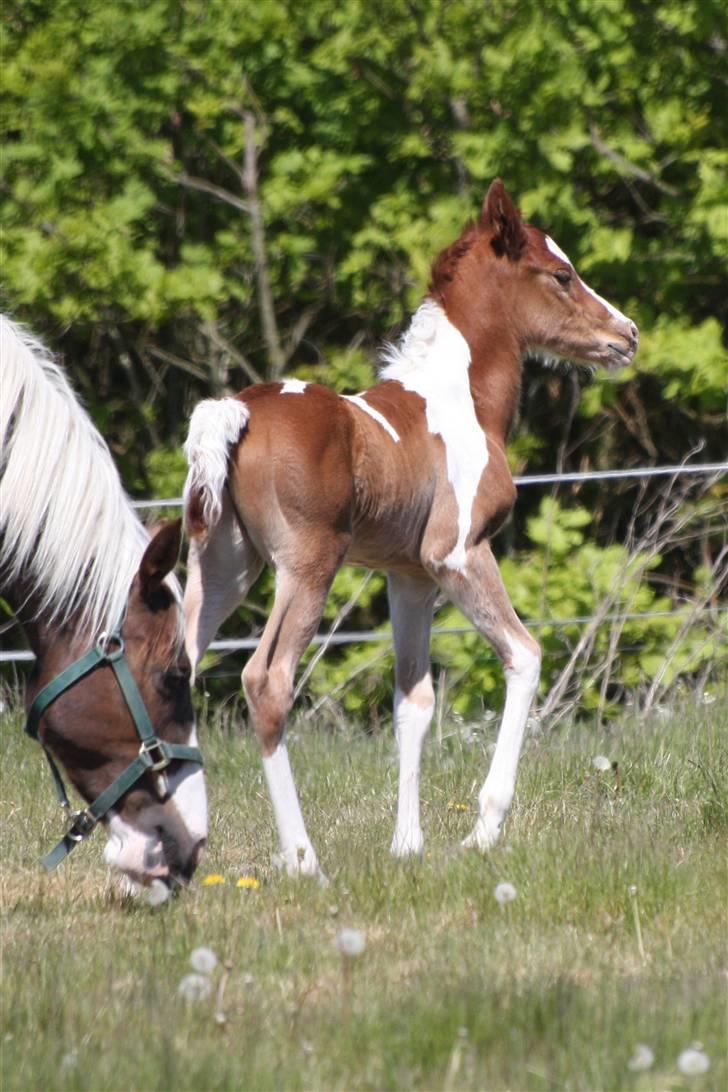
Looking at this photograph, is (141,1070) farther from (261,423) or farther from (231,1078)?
(261,423)

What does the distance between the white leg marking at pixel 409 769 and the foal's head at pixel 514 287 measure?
4.04 ft

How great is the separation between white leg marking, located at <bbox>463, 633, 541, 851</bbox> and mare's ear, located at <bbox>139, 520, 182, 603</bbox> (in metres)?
1.43

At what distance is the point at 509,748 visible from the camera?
4.75m

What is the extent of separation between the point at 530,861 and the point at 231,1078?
159 cm

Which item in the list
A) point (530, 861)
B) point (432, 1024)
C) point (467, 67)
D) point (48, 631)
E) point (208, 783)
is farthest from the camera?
point (467, 67)

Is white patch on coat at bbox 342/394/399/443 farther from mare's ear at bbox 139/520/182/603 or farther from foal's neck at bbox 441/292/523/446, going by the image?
mare's ear at bbox 139/520/182/603

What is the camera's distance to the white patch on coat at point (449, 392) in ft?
15.8

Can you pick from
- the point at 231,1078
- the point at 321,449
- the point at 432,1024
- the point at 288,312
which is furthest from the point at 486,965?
the point at 288,312

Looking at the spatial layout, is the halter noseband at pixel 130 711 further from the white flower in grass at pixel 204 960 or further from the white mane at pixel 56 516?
the white flower in grass at pixel 204 960

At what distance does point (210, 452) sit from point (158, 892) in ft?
3.96

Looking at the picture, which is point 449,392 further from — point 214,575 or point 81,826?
point 81,826

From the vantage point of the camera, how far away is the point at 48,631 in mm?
3670

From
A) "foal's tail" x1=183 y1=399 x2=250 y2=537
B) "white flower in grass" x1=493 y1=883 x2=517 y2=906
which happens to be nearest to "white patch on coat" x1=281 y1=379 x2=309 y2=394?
"foal's tail" x1=183 y1=399 x2=250 y2=537

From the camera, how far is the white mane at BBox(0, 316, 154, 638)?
3.63m
